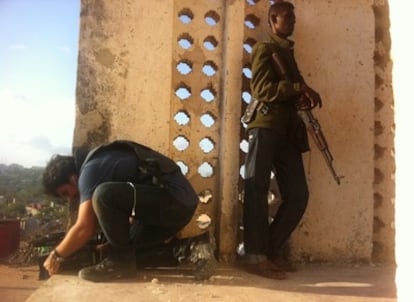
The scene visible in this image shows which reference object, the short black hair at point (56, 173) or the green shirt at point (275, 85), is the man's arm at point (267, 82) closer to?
the green shirt at point (275, 85)

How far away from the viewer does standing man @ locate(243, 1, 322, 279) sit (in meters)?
3.03

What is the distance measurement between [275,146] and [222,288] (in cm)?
104

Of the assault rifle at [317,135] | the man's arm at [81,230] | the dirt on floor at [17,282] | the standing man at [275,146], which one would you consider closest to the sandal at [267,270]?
the standing man at [275,146]

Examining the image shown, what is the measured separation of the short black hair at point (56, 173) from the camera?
2770 mm

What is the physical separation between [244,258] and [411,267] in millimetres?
1948

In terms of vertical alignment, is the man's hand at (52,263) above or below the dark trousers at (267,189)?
below

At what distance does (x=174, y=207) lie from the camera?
111 inches

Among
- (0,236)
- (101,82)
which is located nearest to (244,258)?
(101,82)

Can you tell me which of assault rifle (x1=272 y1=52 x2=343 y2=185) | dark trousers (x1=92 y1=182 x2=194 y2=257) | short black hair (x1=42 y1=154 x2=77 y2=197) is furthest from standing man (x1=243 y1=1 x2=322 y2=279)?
short black hair (x1=42 y1=154 x2=77 y2=197)

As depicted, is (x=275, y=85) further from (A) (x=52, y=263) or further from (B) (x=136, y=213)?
(A) (x=52, y=263)

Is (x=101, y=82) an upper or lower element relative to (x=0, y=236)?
upper

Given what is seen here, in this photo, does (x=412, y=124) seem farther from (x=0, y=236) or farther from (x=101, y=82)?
(x=0, y=236)

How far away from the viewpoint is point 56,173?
2.77 metres

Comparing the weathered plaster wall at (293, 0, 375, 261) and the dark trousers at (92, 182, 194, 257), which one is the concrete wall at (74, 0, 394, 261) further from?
the dark trousers at (92, 182, 194, 257)
